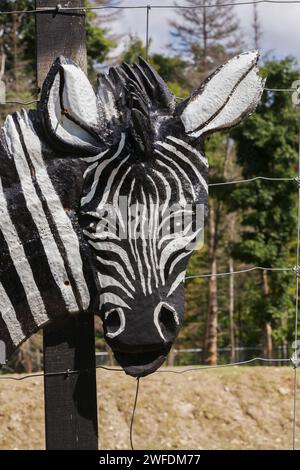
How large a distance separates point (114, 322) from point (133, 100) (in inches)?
21.2

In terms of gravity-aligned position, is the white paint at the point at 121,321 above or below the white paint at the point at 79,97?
below

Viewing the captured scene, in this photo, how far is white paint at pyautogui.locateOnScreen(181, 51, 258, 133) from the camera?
177 centimetres

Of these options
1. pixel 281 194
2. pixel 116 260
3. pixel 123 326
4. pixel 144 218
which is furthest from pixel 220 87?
pixel 281 194

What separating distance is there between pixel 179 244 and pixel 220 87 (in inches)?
16.2

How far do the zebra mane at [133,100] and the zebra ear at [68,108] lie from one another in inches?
1.8

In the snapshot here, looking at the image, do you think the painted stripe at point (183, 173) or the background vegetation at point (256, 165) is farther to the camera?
the background vegetation at point (256, 165)

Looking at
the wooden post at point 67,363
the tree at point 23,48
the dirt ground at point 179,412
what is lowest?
the dirt ground at point 179,412

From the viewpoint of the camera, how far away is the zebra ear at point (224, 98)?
1771 mm

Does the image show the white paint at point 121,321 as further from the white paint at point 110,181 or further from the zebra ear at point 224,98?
the zebra ear at point 224,98

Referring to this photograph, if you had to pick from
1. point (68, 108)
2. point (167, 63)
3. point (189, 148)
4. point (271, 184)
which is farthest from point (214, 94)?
point (167, 63)

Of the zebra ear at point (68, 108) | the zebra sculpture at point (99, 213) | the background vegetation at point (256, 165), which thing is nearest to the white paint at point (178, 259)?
the zebra sculpture at point (99, 213)

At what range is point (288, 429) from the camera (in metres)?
6.52

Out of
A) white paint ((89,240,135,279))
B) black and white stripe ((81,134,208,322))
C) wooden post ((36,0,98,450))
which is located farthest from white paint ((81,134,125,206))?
wooden post ((36,0,98,450))
